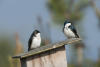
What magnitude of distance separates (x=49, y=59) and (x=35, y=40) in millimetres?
1622

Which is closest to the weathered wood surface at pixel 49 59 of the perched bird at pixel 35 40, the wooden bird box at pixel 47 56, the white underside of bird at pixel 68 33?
the wooden bird box at pixel 47 56

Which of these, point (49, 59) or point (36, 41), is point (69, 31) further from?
point (49, 59)

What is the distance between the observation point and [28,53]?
226 inches

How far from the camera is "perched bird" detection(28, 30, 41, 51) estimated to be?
752cm

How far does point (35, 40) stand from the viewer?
755 cm

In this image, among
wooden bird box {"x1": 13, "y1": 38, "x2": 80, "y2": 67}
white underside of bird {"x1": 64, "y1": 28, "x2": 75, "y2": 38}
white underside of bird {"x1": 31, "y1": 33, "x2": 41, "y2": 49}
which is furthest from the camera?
white underside of bird {"x1": 64, "y1": 28, "x2": 75, "y2": 38}

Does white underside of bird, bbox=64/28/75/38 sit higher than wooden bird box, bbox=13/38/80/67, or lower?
higher

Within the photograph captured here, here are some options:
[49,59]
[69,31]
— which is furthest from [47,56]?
[69,31]

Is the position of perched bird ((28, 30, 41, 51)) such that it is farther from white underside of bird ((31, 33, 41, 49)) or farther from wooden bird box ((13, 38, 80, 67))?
wooden bird box ((13, 38, 80, 67))

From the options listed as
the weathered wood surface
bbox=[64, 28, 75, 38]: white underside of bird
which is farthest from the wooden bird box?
bbox=[64, 28, 75, 38]: white underside of bird

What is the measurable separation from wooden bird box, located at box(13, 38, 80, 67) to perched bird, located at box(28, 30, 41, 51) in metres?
1.49

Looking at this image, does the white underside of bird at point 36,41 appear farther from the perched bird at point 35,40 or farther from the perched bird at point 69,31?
the perched bird at point 69,31

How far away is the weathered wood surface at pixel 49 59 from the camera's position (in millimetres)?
5863

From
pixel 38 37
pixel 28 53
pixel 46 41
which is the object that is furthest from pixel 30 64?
pixel 38 37
